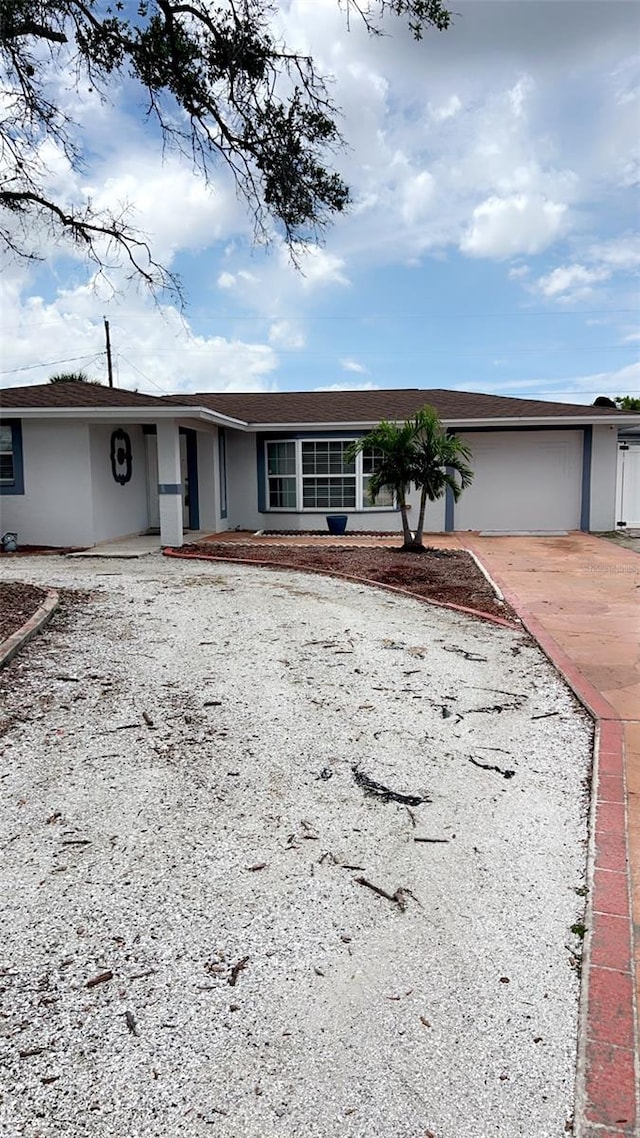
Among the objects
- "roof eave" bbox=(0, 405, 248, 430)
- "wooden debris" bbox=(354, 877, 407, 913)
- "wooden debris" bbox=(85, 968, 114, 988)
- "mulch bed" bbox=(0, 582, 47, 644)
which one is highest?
"roof eave" bbox=(0, 405, 248, 430)

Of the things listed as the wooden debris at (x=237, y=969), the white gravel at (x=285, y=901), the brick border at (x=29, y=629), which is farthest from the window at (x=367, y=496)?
the wooden debris at (x=237, y=969)

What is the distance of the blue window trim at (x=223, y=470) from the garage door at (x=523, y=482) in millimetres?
5398

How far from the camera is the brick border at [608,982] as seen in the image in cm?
186

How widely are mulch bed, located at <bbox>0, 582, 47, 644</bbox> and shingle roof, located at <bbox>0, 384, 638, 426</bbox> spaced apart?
5.16 metres

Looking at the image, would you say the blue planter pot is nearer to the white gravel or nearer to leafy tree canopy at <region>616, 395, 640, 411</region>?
the white gravel

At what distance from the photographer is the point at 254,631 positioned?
21.9ft

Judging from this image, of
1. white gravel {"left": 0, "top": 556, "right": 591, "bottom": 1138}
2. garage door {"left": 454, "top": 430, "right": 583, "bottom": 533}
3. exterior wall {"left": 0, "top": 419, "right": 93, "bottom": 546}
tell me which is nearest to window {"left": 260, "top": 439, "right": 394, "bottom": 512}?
garage door {"left": 454, "top": 430, "right": 583, "bottom": 533}

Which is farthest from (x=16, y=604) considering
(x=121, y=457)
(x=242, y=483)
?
(x=242, y=483)

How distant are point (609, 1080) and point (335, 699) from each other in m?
3.08

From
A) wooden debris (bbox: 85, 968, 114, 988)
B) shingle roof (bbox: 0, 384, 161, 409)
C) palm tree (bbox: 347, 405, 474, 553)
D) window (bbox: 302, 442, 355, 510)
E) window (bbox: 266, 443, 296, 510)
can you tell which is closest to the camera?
wooden debris (bbox: 85, 968, 114, 988)

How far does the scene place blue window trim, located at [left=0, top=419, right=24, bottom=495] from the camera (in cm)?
1362

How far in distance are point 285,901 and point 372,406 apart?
16.8 metres

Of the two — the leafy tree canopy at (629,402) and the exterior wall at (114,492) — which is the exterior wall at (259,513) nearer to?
the exterior wall at (114,492)

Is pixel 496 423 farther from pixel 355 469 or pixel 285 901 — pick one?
pixel 285 901
